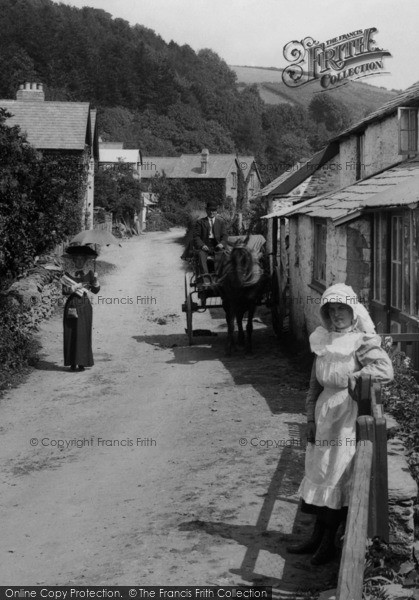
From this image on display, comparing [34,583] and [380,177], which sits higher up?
[380,177]

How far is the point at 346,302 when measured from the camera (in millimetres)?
5172

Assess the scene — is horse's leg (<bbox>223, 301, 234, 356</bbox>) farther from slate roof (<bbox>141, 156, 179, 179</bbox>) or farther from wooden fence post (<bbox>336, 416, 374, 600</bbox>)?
slate roof (<bbox>141, 156, 179, 179</bbox>)

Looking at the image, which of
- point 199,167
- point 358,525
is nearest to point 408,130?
point 358,525

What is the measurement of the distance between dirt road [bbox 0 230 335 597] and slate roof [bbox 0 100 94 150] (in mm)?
20719

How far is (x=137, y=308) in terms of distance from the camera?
2059 cm

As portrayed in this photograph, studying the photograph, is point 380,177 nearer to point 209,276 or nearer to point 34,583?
point 209,276

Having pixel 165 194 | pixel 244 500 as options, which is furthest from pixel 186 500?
pixel 165 194

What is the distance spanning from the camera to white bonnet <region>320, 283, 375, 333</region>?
515cm

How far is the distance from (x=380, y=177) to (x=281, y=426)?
539 cm

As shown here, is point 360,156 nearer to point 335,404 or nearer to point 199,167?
→ point 335,404

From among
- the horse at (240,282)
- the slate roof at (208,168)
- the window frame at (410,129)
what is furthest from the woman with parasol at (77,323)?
the slate roof at (208,168)

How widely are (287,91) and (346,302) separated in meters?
159

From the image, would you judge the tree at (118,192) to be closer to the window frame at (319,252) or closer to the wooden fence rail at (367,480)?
the window frame at (319,252)

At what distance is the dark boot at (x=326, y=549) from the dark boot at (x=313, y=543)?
75 millimetres
